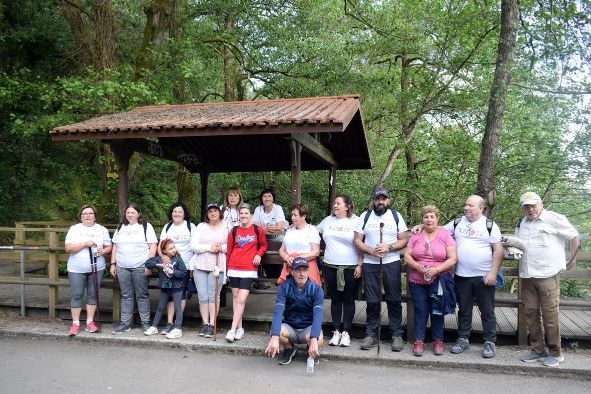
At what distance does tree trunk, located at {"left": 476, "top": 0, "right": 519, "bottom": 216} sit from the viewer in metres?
7.45

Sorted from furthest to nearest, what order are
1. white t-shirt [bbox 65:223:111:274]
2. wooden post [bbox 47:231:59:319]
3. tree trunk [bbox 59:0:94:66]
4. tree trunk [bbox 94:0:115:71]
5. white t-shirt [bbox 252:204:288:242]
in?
1. tree trunk [bbox 59:0:94:66]
2. tree trunk [bbox 94:0:115:71]
3. white t-shirt [bbox 252:204:288:242]
4. wooden post [bbox 47:231:59:319]
5. white t-shirt [bbox 65:223:111:274]

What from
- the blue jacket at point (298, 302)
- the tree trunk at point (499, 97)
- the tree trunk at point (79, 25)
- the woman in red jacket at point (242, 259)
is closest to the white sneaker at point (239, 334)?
the woman in red jacket at point (242, 259)

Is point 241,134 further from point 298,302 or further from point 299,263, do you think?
point 298,302

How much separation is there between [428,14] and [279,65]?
471 cm

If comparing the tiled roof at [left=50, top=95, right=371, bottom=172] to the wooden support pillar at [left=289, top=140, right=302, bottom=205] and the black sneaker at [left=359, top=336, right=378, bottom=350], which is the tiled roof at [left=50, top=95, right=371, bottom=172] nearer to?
the wooden support pillar at [left=289, top=140, right=302, bottom=205]

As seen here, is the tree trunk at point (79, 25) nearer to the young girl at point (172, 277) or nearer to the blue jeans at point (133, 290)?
the blue jeans at point (133, 290)

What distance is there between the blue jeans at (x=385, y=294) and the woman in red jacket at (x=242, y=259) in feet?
4.35

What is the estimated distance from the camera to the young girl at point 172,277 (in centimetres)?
586

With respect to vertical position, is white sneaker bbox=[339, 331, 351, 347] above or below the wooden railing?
below

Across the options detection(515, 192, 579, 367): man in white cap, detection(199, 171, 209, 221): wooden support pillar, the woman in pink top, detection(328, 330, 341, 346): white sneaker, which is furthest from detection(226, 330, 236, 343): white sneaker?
detection(199, 171, 209, 221): wooden support pillar

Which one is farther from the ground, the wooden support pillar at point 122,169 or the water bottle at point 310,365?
the wooden support pillar at point 122,169

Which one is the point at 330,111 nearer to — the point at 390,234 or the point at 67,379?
the point at 390,234

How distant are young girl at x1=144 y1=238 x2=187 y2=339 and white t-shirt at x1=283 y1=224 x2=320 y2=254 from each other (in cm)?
138

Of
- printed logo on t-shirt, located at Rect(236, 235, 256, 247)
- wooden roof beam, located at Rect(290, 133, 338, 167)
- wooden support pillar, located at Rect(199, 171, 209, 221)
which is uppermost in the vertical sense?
wooden roof beam, located at Rect(290, 133, 338, 167)
